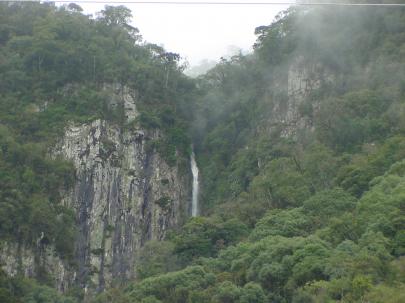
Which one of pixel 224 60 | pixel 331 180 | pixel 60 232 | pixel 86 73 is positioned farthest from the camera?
pixel 224 60

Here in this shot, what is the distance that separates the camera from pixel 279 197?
1497 inches

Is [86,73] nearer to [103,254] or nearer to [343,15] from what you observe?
[103,254]

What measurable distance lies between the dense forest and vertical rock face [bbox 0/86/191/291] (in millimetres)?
706

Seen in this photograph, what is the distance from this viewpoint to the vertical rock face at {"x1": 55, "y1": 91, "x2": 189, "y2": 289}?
4112 centimetres

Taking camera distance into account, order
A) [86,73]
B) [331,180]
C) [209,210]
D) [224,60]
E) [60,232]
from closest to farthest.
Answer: [331,180], [60,232], [209,210], [86,73], [224,60]

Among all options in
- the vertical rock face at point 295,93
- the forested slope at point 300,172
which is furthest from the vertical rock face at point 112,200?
the vertical rock face at point 295,93

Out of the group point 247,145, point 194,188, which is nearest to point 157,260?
point 194,188

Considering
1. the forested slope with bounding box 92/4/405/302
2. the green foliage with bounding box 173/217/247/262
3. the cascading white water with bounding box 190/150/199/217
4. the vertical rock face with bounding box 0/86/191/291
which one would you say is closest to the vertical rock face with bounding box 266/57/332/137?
the forested slope with bounding box 92/4/405/302

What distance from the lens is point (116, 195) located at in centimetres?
4344

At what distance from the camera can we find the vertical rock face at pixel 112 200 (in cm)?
3994

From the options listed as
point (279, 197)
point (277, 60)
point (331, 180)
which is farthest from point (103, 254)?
point (277, 60)

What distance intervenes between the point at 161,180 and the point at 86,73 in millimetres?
7818

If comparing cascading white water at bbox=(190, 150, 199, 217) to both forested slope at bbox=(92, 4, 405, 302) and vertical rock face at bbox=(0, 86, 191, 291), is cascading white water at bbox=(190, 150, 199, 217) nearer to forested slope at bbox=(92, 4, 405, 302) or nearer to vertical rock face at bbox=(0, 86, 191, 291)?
vertical rock face at bbox=(0, 86, 191, 291)

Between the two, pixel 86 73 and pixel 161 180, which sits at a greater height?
pixel 86 73
